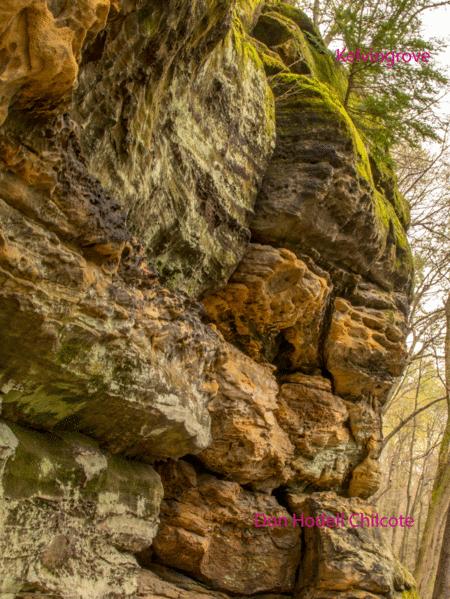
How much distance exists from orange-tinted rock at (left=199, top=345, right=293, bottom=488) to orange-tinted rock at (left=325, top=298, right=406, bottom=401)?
4.69ft

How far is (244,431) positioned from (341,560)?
7.92ft

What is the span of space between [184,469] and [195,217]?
342 centimetres

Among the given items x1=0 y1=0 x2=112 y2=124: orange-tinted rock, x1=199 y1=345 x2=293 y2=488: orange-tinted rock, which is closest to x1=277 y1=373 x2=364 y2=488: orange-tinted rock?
x1=199 y1=345 x2=293 y2=488: orange-tinted rock

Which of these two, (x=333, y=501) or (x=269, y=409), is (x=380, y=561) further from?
(x=269, y=409)

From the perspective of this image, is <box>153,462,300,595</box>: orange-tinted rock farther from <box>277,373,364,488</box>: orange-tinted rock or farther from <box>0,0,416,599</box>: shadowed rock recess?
<box>277,373,364,488</box>: orange-tinted rock

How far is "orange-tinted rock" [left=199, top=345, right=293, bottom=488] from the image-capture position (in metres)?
7.11

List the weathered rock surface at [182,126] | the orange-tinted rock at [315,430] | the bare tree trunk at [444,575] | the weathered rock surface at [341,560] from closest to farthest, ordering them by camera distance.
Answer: the weathered rock surface at [182,126] < the weathered rock surface at [341,560] < the orange-tinted rock at [315,430] < the bare tree trunk at [444,575]

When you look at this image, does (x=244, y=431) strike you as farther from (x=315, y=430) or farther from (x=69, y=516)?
(x=69, y=516)

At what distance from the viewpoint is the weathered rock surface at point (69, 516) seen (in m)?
3.74

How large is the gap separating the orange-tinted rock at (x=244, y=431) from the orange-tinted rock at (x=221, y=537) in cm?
30

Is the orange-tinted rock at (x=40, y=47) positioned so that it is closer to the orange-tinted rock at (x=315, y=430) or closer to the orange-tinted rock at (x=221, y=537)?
the orange-tinted rock at (x=221, y=537)

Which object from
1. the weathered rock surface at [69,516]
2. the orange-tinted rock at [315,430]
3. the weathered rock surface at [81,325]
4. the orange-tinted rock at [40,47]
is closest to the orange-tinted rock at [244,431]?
the orange-tinted rock at [315,430]

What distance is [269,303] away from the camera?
760 cm

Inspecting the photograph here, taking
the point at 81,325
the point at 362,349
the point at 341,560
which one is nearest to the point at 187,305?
the point at 81,325
